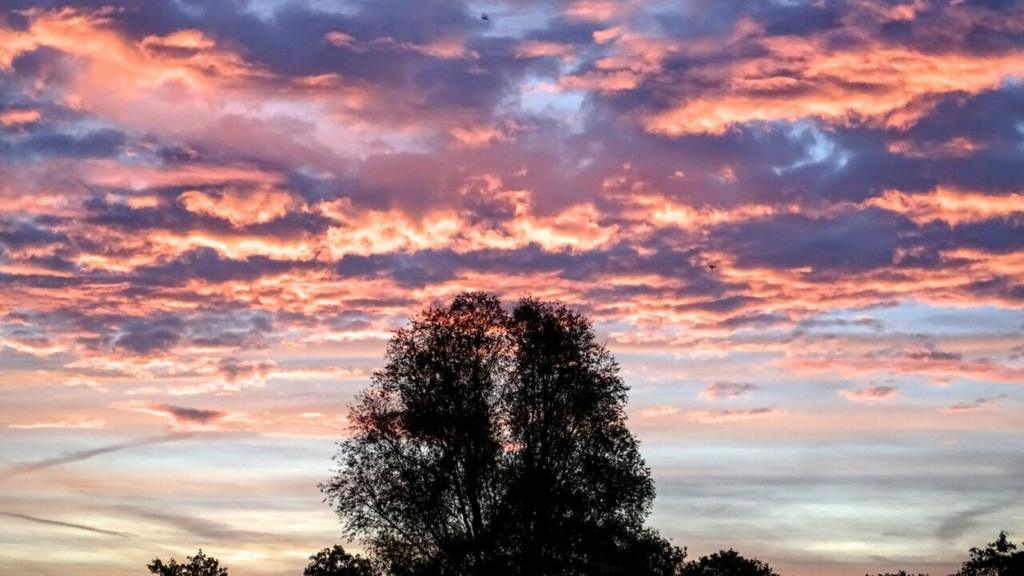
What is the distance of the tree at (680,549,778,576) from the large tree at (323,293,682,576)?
215 ft

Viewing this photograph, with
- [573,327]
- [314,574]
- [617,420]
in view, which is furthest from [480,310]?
A: [314,574]

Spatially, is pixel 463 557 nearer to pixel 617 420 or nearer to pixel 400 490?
pixel 400 490

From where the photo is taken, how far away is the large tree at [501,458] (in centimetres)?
6812

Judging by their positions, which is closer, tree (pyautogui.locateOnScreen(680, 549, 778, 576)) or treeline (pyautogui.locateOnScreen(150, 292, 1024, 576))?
treeline (pyautogui.locateOnScreen(150, 292, 1024, 576))

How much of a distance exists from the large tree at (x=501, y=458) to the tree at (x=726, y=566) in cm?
6538

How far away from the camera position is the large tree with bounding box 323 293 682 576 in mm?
68125

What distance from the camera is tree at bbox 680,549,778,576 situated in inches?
5357

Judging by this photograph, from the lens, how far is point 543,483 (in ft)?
227

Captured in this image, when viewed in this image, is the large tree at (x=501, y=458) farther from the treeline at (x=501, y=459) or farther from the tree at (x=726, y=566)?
the tree at (x=726, y=566)

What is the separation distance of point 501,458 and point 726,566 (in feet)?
251

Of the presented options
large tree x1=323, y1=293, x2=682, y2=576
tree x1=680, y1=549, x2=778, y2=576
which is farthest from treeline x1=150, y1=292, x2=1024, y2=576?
tree x1=680, y1=549, x2=778, y2=576

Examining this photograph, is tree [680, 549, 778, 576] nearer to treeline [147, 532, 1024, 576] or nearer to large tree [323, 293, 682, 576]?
treeline [147, 532, 1024, 576]

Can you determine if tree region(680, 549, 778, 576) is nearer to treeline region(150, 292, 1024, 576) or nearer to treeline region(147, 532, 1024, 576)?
treeline region(147, 532, 1024, 576)

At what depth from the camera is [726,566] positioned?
460ft
